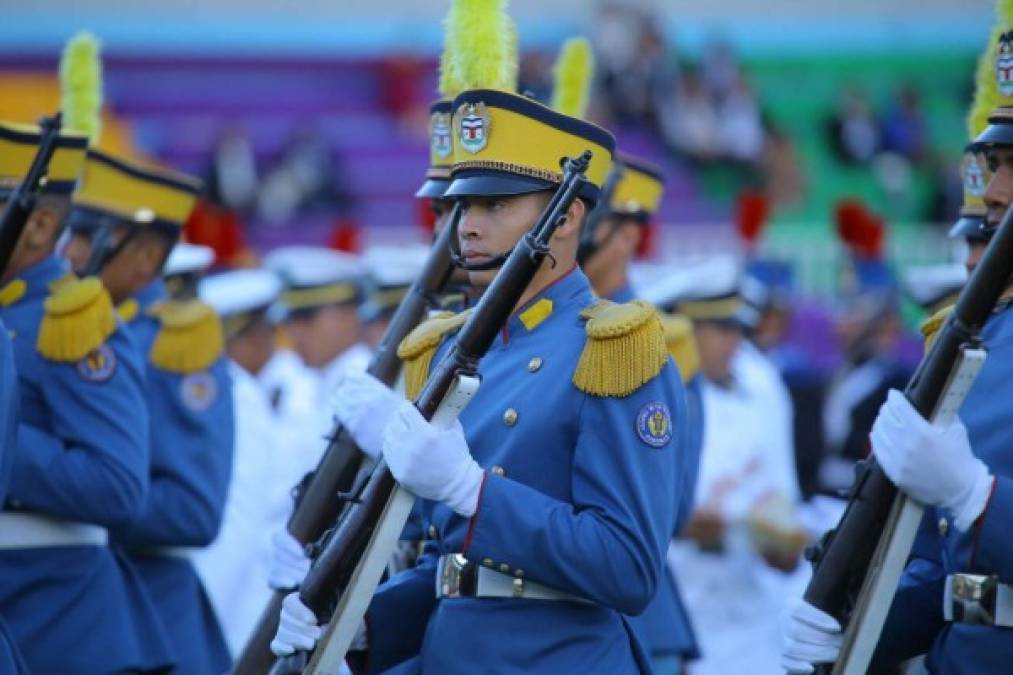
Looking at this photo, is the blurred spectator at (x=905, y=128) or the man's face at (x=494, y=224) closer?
the man's face at (x=494, y=224)

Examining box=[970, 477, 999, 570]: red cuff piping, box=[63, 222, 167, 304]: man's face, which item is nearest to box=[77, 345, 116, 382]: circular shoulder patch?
box=[63, 222, 167, 304]: man's face

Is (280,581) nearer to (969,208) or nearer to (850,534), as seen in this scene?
(850,534)

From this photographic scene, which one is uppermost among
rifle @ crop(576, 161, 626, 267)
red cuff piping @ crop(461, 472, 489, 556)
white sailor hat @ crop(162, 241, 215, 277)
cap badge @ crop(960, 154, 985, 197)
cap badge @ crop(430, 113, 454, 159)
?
cap badge @ crop(430, 113, 454, 159)

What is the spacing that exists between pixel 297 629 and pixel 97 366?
1.46 m

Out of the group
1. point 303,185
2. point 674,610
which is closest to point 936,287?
point 674,610

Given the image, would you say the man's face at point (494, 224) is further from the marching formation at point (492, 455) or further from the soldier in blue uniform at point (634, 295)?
the soldier in blue uniform at point (634, 295)

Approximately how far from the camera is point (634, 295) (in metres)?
6.18

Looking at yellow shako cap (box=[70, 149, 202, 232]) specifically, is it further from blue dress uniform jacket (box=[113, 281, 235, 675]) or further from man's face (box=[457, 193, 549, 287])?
man's face (box=[457, 193, 549, 287])

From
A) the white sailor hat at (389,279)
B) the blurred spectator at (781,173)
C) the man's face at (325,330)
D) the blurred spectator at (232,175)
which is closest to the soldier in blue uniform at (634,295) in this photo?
the white sailor hat at (389,279)

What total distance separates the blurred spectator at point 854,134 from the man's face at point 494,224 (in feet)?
68.2

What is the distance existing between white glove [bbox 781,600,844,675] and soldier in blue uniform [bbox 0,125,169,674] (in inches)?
82.7

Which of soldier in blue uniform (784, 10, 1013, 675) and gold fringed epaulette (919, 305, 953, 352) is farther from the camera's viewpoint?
gold fringed epaulette (919, 305, 953, 352)

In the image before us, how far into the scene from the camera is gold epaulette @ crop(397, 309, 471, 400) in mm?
4398

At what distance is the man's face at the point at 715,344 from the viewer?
336 inches
